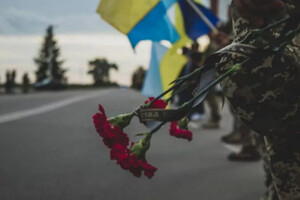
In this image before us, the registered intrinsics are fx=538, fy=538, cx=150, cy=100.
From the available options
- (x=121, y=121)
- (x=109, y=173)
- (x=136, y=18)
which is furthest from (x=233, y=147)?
(x=121, y=121)

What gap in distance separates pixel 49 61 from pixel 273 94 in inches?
4919

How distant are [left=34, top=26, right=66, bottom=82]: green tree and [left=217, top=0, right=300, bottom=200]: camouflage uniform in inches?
4736

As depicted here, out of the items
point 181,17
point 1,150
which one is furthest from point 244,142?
point 1,150

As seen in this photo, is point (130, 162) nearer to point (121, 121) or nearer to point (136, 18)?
point (121, 121)

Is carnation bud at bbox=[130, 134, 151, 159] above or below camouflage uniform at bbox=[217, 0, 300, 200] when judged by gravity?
below

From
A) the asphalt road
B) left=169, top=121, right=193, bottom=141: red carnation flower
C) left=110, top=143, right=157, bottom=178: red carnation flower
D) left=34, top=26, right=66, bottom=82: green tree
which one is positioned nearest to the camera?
left=110, top=143, right=157, bottom=178: red carnation flower

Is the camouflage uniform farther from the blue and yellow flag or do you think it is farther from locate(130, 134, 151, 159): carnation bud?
the blue and yellow flag

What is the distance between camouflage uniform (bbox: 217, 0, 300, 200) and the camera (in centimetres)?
152

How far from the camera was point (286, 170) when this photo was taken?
1.70 m

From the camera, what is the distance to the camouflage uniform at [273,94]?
4.98 ft

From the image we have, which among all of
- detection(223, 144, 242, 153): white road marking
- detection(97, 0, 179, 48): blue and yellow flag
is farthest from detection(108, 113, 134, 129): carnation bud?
detection(223, 144, 242, 153): white road marking

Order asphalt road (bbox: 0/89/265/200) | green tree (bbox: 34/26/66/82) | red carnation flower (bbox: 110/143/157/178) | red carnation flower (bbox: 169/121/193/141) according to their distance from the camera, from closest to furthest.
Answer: red carnation flower (bbox: 110/143/157/178)
red carnation flower (bbox: 169/121/193/141)
asphalt road (bbox: 0/89/265/200)
green tree (bbox: 34/26/66/82)

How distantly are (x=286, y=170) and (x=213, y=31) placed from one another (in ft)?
11.5

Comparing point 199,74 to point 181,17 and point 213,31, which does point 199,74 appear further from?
point 213,31
